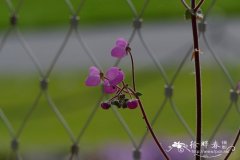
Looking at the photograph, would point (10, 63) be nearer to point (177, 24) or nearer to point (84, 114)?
point (177, 24)

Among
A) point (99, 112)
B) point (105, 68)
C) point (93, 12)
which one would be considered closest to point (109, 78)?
point (99, 112)

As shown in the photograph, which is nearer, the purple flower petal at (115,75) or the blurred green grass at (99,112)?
the purple flower petal at (115,75)

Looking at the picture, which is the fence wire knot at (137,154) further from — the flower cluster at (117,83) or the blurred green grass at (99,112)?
the blurred green grass at (99,112)

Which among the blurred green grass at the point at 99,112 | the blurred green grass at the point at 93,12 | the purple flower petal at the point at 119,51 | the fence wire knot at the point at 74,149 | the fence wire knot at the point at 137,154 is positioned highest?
the blurred green grass at the point at 93,12

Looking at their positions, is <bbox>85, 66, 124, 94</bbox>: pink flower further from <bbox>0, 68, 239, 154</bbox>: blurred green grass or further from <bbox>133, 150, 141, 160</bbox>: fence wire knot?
<bbox>0, 68, 239, 154</bbox>: blurred green grass

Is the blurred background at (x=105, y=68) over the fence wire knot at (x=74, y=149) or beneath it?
over

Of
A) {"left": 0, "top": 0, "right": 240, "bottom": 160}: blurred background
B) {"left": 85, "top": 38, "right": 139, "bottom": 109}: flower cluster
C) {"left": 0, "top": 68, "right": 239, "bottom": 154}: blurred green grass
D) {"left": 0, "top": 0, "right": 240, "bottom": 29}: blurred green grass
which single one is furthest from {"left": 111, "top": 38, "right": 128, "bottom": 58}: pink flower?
{"left": 0, "top": 0, "right": 240, "bottom": 29}: blurred green grass

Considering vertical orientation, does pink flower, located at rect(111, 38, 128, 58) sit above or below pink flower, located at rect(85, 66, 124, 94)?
above

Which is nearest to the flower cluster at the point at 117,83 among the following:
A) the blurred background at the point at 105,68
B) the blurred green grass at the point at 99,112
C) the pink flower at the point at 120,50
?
the pink flower at the point at 120,50
